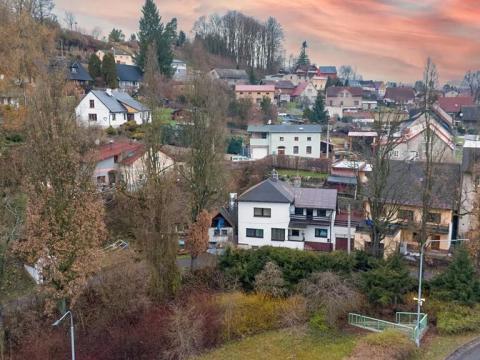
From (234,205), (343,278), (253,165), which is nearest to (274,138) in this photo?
(253,165)

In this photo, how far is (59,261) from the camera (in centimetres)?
1744

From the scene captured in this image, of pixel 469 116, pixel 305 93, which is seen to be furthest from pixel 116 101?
pixel 469 116

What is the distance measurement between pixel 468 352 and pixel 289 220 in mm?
12583

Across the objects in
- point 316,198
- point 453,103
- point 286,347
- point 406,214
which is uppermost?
point 453,103

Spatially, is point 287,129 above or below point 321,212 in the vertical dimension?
above

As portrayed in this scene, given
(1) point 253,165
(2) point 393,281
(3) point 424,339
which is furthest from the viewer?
(1) point 253,165

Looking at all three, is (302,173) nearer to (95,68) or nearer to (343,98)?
(95,68)

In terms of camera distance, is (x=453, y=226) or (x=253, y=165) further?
(x=253, y=165)

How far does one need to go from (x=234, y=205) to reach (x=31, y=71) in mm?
17160

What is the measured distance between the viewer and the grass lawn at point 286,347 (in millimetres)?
19266

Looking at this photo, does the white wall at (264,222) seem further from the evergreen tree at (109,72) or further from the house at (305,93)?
the house at (305,93)

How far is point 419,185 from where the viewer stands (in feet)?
92.8

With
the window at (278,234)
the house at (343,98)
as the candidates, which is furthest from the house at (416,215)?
the house at (343,98)

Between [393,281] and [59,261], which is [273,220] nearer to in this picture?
[393,281]
